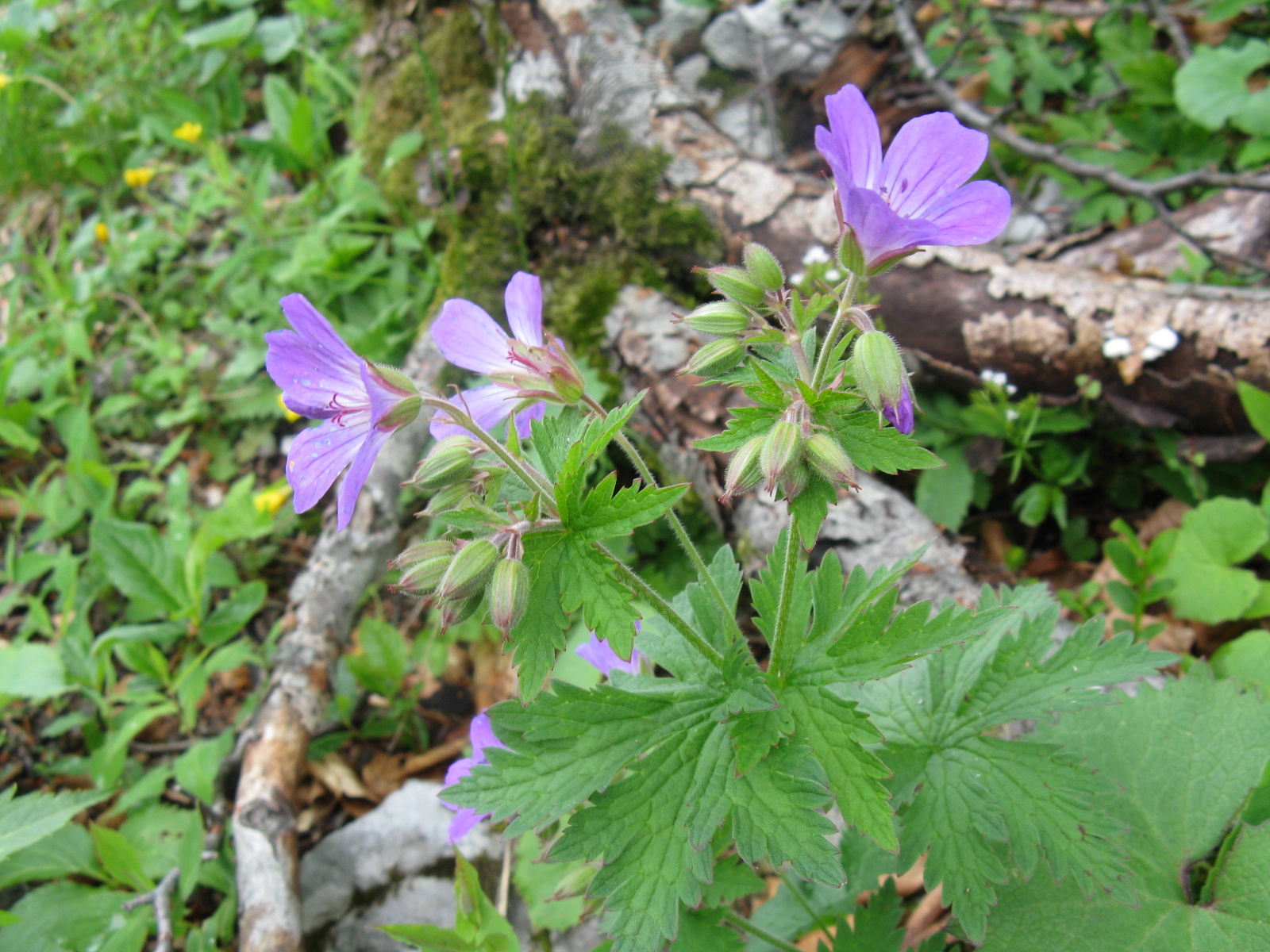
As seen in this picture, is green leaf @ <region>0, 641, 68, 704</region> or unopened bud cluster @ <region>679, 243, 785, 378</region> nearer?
unopened bud cluster @ <region>679, 243, 785, 378</region>

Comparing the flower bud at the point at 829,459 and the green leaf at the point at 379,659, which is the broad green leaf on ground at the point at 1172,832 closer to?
the flower bud at the point at 829,459

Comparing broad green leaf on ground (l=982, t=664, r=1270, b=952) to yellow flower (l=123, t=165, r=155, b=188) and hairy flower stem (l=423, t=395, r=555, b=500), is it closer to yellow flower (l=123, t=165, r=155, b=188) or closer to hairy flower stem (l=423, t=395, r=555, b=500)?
hairy flower stem (l=423, t=395, r=555, b=500)

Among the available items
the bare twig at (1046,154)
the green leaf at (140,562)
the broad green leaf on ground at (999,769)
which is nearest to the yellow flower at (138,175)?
the green leaf at (140,562)

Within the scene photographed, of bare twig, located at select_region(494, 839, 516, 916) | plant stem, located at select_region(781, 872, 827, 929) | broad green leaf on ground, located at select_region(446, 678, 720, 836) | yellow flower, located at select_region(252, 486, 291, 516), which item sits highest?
broad green leaf on ground, located at select_region(446, 678, 720, 836)

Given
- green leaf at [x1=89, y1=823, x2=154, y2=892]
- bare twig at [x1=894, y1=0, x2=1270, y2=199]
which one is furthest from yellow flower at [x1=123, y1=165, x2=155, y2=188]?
bare twig at [x1=894, y1=0, x2=1270, y2=199]

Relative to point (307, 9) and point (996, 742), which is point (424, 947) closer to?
point (996, 742)

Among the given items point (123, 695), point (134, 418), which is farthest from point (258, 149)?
point (123, 695)

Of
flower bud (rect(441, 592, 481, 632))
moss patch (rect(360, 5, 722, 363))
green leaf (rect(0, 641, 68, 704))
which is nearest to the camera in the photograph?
flower bud (rect(441, 592, 481, 632))
